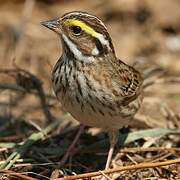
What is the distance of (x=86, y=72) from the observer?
550cm

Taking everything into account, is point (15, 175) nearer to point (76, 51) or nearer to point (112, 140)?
point (112, 140)

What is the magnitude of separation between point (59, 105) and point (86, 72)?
1.75 meters

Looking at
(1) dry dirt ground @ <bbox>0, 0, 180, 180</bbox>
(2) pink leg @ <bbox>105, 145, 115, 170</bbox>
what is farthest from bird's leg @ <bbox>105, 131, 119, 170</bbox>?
(1) dry dirt ground @ <bbox>0, 0, 180, 180</bbox>

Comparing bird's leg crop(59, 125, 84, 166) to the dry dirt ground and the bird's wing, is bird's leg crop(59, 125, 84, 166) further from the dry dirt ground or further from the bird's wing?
the bird's wing

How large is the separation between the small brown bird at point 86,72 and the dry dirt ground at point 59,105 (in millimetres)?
605

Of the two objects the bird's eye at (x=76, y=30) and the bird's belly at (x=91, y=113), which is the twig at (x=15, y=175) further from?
the bird's eye at (x=76, y=30)

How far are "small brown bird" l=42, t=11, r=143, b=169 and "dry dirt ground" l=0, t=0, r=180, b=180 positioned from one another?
1.99 feet

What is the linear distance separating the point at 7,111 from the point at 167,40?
3.10 m

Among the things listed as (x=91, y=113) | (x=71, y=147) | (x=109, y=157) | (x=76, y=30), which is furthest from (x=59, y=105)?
(x=76, y=30)

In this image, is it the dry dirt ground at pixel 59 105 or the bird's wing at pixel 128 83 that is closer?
the bird's wing at pixel 128 83

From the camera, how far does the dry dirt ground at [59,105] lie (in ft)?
19.9

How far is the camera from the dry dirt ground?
607 centimetres

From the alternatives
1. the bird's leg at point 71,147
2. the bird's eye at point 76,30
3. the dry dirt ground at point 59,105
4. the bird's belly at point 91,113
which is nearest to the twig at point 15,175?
the dry dirt ground at point 59,105

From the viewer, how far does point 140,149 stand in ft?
20.7
